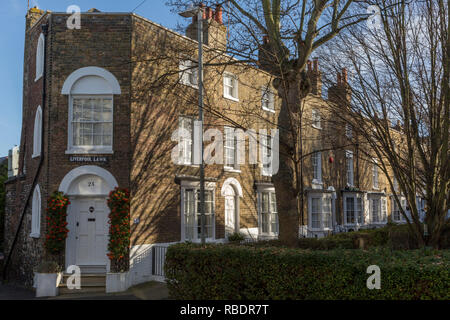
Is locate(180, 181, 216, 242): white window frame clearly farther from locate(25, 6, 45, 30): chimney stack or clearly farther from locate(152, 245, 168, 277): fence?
locate(25, 6, 45, 30): chimney stack

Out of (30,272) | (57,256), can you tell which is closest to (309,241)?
(57,256)

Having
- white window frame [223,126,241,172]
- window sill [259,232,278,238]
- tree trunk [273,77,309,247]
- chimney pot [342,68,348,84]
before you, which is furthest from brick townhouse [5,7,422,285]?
window sill [259,232,278,238]

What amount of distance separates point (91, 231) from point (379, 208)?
2222 centimetres

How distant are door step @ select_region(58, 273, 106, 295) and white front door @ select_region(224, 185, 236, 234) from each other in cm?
586

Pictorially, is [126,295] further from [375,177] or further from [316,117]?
[375,177]

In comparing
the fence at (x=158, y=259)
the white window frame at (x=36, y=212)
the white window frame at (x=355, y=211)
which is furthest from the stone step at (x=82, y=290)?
the white window frame at (x=355, y=211)

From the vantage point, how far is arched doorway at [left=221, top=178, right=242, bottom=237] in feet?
58.0

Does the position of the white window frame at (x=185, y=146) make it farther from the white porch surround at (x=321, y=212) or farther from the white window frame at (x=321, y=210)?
the white window frame at (x=321, y=210)

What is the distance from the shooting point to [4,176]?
2658cm

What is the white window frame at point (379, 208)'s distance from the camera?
2933 cm

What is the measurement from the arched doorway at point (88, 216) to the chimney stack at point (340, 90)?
23.7ft

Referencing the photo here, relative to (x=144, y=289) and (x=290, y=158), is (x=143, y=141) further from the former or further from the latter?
(x=290, y=158)

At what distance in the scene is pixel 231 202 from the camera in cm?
1811

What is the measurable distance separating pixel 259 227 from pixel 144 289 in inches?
297
